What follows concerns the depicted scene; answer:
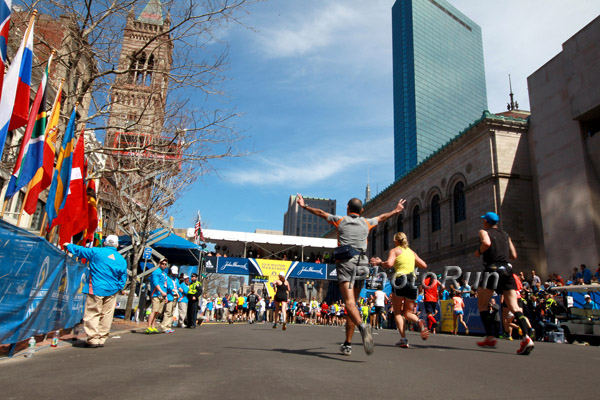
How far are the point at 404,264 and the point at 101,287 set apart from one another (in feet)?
17.2

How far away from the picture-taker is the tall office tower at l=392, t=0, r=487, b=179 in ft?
381

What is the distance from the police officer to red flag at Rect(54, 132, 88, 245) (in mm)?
3924

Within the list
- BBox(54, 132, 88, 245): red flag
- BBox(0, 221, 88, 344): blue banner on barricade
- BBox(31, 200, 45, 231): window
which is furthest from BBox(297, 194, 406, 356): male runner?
BBox(31, 200, 45, 231): window

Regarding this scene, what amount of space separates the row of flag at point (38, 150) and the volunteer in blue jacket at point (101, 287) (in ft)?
8.74

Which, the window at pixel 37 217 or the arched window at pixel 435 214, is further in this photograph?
the arched window at pixel 435 214

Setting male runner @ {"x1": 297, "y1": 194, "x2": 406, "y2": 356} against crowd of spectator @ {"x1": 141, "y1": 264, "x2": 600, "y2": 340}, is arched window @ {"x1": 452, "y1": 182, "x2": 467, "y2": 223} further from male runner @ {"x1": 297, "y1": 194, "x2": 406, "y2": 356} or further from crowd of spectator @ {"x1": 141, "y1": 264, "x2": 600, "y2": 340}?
male runner @ {"x1": 297, "y1": 194, "x2": 406, "y2": 356}

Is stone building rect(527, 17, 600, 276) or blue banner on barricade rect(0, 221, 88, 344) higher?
stone building rect(527, 17, 600, 276)

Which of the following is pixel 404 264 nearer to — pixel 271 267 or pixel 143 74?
pixel 143 74

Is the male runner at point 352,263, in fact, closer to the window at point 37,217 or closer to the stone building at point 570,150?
the stone building at point 570,150

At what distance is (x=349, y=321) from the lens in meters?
5.63

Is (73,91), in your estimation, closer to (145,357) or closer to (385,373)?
(145,357)

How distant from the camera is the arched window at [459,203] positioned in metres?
34.4

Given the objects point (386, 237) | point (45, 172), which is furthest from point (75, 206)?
point (386, 237)

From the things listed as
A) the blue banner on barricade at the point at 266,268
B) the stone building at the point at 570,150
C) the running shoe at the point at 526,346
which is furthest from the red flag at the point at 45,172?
the stone building at the point at 570,150
